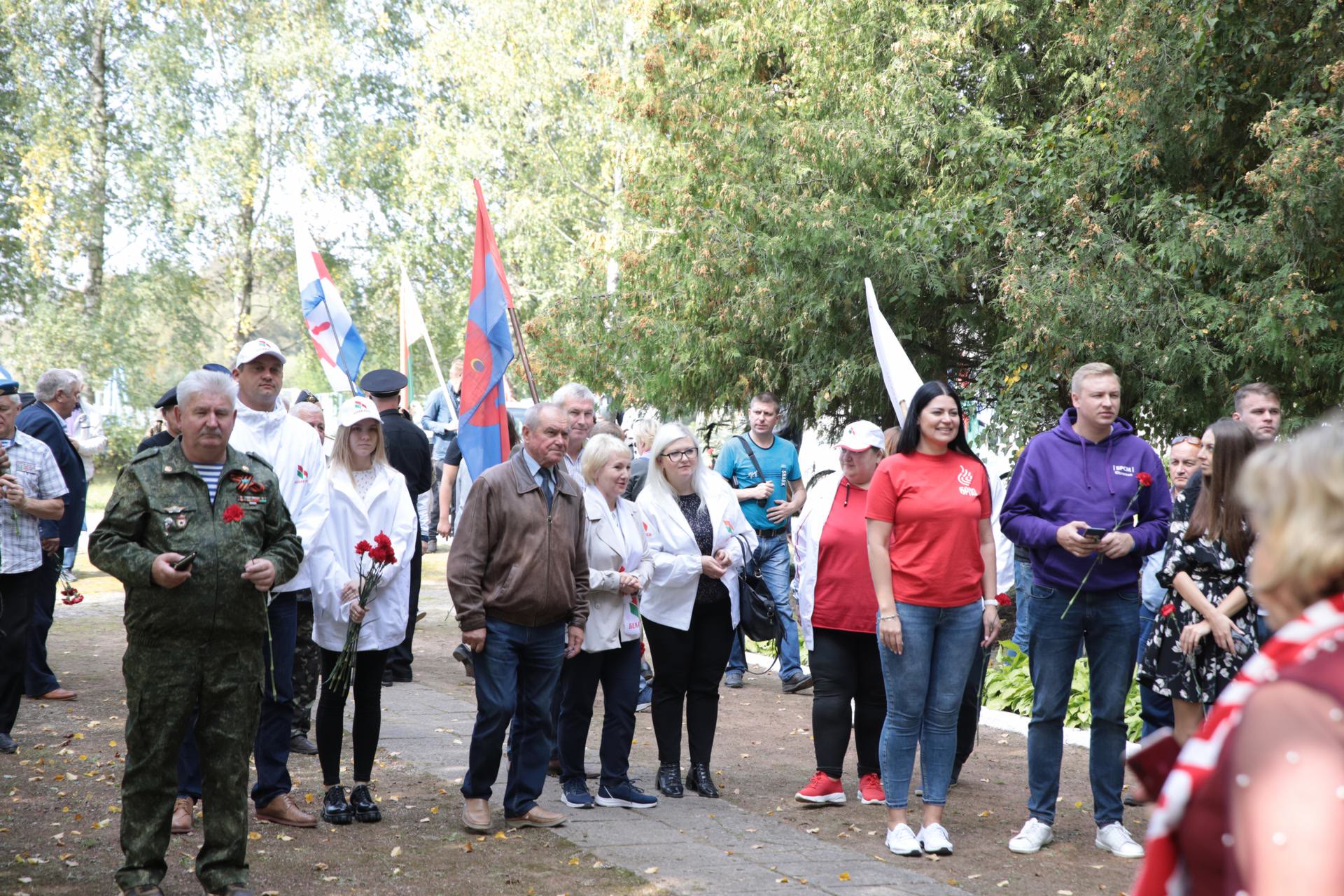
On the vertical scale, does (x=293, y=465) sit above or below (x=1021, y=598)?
above

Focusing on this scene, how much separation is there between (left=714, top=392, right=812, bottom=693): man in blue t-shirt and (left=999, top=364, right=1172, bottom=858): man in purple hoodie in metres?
4.19

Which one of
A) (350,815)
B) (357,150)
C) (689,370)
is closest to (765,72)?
(689,370)

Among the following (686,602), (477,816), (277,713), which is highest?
(686,602)

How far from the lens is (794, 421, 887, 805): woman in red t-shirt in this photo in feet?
22.8

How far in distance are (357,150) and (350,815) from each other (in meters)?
29.0

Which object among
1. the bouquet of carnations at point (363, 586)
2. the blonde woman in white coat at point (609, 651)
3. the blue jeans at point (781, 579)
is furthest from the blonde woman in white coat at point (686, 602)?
the blue jeans at point (781, 579)

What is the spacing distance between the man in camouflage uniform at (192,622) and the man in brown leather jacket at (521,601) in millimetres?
1216

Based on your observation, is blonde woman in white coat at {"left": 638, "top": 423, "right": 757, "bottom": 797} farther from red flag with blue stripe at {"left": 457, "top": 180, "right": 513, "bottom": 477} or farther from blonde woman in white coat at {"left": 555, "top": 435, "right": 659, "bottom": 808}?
red flag with blue stripe at {"left": 457, "top": 180, "right": 513, "bottom": 477}

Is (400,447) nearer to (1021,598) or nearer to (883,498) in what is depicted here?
(1021,598)

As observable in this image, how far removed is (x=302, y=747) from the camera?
7879 mm

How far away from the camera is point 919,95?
1280 cm

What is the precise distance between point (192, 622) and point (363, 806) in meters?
1.84

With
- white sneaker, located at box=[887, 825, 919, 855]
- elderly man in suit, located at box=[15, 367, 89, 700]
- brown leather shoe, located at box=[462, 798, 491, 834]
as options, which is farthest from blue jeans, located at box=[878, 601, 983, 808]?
elderly man in suit, located at box=[15, 367, 89, 700]

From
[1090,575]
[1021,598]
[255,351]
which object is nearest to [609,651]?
[255,351]
